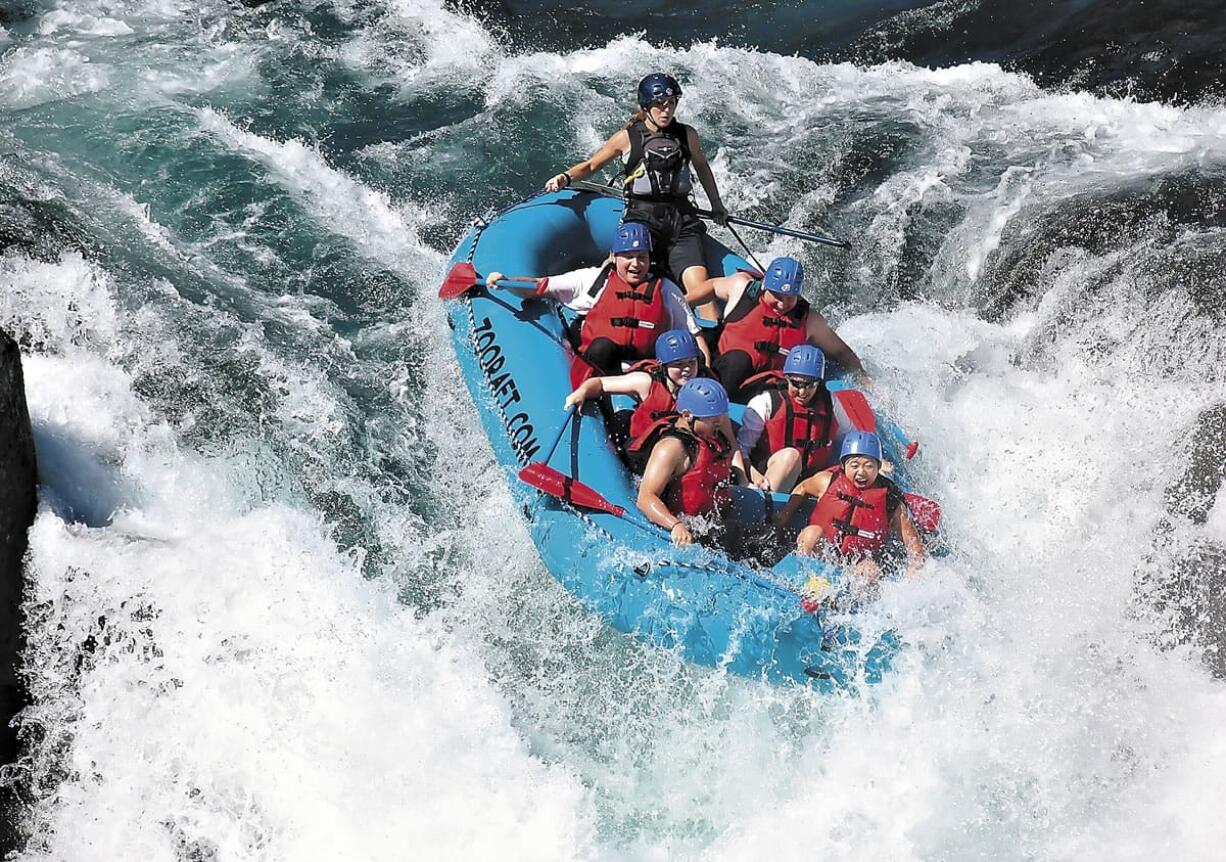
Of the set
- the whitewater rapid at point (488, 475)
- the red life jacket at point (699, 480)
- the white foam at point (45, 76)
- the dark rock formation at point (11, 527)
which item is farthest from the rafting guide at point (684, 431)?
the white foam at point (45, 76)

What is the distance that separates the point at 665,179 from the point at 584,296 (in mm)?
919

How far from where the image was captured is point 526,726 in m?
6.23

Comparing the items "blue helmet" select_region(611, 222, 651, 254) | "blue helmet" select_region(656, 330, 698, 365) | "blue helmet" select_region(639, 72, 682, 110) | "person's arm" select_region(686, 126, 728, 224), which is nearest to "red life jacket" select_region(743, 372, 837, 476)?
"blue helmet" select_region(656, 330, 698, 365)

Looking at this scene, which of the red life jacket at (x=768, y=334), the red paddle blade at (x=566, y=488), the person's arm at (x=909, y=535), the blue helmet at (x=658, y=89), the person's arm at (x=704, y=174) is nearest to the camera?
the person's arm at (x=909, y=535)

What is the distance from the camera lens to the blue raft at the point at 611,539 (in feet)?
19.0

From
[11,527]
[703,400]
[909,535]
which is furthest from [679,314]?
[11,527]

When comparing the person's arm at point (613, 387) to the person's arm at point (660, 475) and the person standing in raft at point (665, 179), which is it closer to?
the person's arm at point (660, 475)

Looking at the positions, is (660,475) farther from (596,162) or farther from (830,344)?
(596,162)

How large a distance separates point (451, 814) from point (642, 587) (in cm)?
141

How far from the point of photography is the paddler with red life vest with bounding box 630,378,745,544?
6.17 meters

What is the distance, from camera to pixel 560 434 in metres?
6.67

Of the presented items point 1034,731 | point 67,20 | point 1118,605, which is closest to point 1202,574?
point 1118,605

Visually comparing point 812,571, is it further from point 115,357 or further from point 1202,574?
point 115,357

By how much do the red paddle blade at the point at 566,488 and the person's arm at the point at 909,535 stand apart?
1397mm
